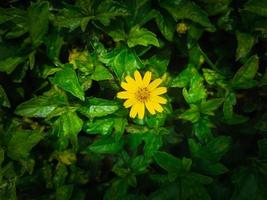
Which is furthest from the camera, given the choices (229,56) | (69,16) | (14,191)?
(229,56)

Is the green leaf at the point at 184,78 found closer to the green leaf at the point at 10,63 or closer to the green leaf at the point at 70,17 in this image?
the green leaf at the point at 70,17

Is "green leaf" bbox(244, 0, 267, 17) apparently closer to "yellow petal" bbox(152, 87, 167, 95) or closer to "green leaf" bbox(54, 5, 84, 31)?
"yellow petal" bbox(152, 87, 167, 95)

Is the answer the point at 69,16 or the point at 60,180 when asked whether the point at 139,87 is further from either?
the point at 60,180

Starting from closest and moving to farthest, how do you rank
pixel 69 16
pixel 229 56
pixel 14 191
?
pixel 69 16
pixel 14 191
pixel 229 56

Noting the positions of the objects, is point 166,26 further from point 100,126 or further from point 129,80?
point 100,126

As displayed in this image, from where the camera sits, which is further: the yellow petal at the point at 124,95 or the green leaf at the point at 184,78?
the green leaf at the point at 184,78

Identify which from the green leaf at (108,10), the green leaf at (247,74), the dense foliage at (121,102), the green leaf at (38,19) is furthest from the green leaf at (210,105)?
the green leaf at (38,19)

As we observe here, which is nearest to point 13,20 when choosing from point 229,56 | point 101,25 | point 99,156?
point 101,25
